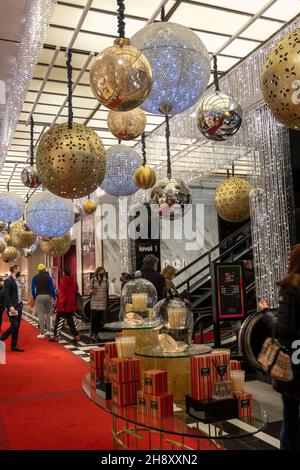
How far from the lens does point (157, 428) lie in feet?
6.79

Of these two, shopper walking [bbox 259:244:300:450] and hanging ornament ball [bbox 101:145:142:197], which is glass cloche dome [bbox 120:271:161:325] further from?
hanging ornament ball [bbox 101:145:142:197]

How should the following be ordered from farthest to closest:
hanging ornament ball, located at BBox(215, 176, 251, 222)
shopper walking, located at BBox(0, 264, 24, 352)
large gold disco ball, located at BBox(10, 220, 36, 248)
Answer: shopper walking, located at BBox(0, 264, 24, 352), large gold disco ball, located at BBox(10, 220, 36, 248), hanging ornament ball, located at BBox(215, 176, 251, 222)

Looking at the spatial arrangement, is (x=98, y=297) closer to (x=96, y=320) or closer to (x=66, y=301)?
(x=96, y=320)

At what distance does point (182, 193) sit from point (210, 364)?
2.64 metres

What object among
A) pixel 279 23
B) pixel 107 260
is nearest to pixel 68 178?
pixel 279 23

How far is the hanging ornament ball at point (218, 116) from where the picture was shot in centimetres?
→ 333

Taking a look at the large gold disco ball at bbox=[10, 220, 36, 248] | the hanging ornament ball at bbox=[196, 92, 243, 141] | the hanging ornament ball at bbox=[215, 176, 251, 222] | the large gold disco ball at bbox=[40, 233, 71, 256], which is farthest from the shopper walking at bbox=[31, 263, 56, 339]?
the hanging ornament ball at bbox=[196, 92, 243, 141]

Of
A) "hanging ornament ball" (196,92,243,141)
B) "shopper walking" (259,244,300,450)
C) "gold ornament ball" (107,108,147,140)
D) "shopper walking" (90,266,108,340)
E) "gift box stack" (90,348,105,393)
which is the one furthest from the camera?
"shopper walking" (90,266,108,340)

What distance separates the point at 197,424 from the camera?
208 centimetres

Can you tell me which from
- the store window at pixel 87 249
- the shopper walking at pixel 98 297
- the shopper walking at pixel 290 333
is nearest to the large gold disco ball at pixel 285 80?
the shopper walking at pixel 290 333

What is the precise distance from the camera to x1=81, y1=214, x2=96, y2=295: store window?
1467 cm

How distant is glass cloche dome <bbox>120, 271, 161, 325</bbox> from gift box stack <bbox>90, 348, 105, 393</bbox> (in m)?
0.35

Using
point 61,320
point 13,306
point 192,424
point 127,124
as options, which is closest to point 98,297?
point 61,320
